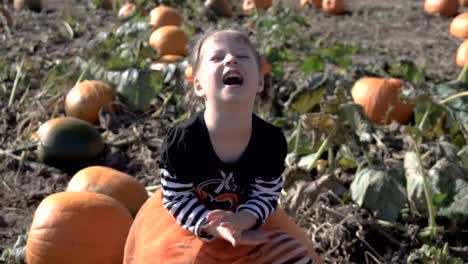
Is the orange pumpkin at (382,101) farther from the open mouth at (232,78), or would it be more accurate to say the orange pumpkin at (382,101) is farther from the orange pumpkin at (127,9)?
the orange pumpkin at (127,9)

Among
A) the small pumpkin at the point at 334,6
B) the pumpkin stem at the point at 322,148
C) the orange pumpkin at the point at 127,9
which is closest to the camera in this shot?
the pumpkin stem at the point at 322,148

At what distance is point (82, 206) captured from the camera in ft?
11.2

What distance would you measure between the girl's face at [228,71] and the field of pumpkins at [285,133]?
357mm

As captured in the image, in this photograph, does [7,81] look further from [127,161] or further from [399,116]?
[399,116]

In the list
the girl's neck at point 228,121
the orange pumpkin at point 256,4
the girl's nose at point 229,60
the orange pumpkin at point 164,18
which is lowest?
the orange pumpkin at point 256,4

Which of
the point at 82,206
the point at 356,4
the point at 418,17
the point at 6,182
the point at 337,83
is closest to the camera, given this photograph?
the point at 82,206

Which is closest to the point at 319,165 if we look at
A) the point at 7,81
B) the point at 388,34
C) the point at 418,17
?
the point at 7,81

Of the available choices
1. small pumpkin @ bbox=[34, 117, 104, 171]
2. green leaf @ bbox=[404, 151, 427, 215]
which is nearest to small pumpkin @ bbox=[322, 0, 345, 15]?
small pumpkin @ bbox=[34, 117, 104, 171]

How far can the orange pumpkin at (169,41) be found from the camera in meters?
6.71

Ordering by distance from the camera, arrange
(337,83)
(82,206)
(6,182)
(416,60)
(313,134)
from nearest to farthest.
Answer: (82,206)
(313,134)
(6,182)
(337,83)
(416,60)

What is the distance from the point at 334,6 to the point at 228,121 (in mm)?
6902

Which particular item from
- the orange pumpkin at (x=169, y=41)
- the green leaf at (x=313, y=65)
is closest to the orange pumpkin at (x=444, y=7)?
the orange pumpkin at (x=169, y=41)

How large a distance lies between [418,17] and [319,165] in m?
5.05

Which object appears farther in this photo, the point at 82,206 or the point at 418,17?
the point at 418,17
